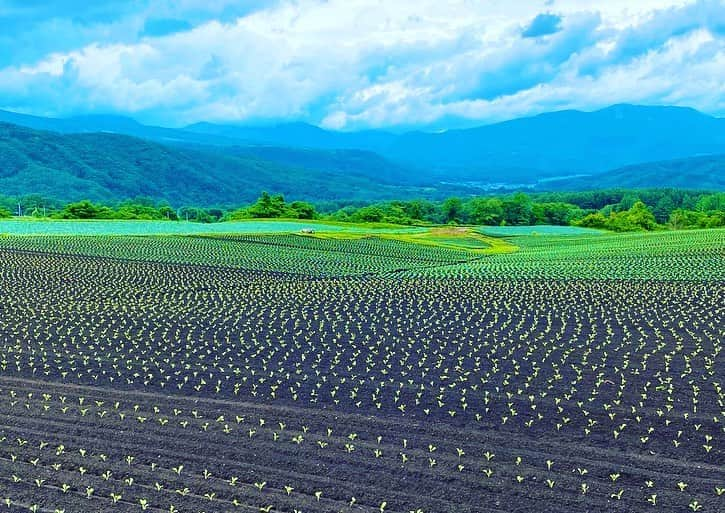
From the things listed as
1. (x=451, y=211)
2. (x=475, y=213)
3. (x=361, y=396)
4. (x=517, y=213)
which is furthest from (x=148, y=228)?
(x=517, y=213)

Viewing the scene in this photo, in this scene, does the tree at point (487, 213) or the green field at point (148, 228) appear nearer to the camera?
the green field at point (148, 228)

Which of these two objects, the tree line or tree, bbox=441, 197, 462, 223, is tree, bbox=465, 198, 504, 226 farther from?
tree, bbox=441, 197, 462, 223

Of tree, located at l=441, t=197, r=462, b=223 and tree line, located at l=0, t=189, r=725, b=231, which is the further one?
tree, located at l=441, t=197, r=462, b=223

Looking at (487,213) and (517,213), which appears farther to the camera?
(517,213)

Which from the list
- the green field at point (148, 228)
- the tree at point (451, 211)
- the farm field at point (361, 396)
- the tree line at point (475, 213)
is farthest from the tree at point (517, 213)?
the farm field at point (361, 396)

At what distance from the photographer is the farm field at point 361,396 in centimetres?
907

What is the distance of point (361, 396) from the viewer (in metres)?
12.7

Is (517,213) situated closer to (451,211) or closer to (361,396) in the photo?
(451,211)

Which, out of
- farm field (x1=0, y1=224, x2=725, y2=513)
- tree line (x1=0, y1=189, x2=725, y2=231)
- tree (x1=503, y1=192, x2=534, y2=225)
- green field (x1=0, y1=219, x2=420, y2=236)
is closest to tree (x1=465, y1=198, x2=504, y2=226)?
tree line (x1=0, y1=189, x2=725, y2=231)

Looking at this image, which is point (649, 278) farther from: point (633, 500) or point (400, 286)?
point (633, 500)

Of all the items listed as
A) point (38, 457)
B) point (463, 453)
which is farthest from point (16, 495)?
point (463, 453)

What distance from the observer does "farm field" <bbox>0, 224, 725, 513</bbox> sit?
907cm

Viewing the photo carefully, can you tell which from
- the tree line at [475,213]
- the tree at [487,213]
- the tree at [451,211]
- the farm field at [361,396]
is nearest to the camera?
the farm field at [361,396]

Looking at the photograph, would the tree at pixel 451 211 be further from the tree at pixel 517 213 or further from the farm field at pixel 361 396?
the farm field at pixel 361 396
